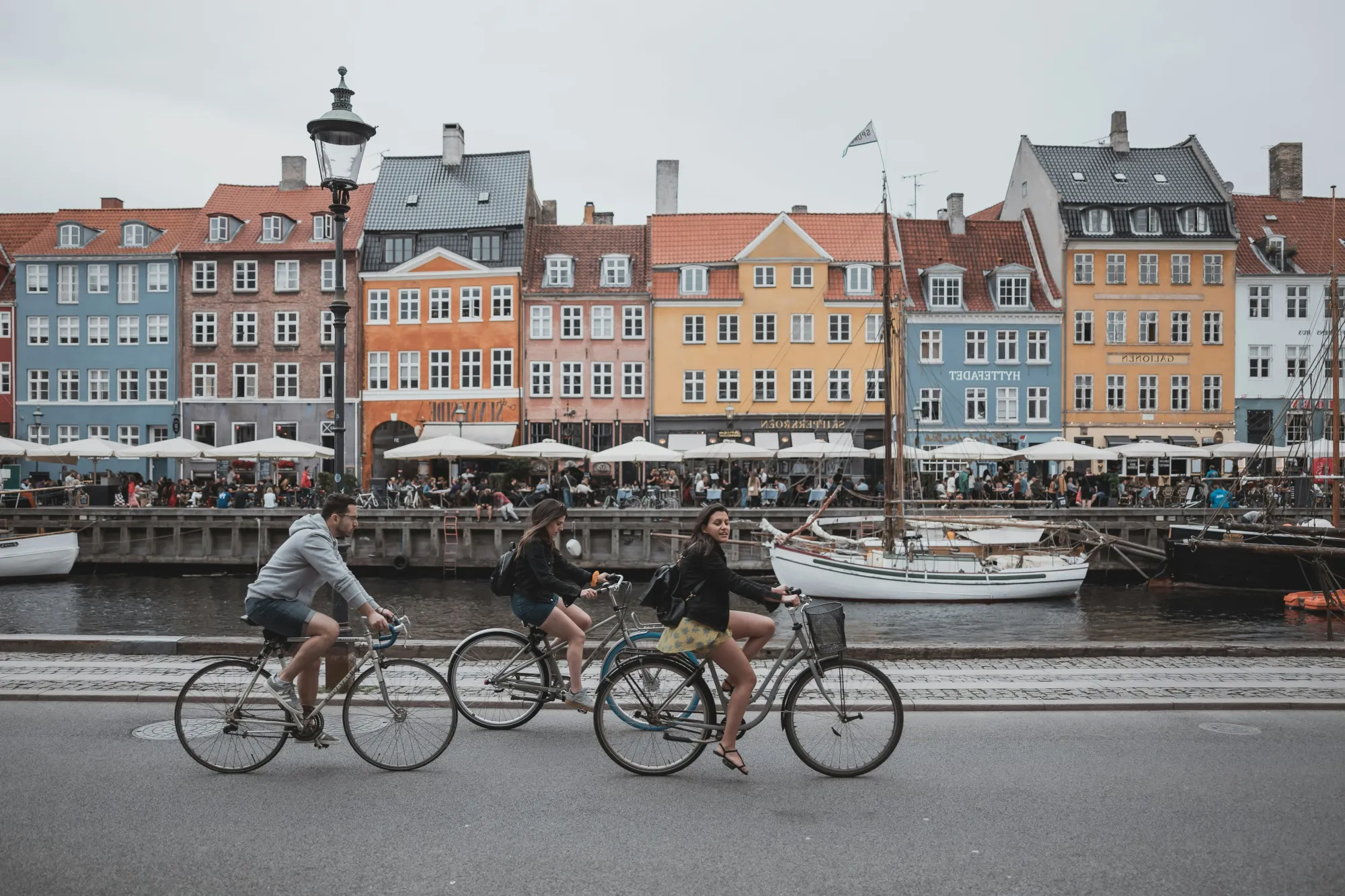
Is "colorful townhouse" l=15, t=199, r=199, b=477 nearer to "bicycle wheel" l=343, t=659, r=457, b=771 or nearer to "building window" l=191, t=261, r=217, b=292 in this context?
"building window" l=191, t=261, r=217, b=292

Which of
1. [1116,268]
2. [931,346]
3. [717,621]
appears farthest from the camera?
[1116,268]

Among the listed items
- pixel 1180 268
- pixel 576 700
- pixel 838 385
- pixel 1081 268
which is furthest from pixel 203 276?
pixel 576 700

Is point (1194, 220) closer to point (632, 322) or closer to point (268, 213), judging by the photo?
point (632, 322)

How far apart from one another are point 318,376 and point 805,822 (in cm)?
4458

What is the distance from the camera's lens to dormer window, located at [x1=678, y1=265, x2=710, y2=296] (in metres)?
46.4

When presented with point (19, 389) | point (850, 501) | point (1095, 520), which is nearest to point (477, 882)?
point (1095, 520)

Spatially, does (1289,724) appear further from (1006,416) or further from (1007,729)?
(1006,416)

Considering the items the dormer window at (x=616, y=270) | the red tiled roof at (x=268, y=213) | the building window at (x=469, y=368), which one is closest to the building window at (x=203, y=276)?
the red tiled roof at (x=268, y=213)

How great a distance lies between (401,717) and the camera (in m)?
6.97

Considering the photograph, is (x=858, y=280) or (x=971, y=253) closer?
(x=858, y=280)

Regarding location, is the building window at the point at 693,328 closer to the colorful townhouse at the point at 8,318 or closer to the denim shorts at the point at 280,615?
the colorful townhouse at the point at 8,318

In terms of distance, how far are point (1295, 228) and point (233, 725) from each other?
52812mm

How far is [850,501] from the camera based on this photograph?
3731 centimetres

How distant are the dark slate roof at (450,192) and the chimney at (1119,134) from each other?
2568 cm
